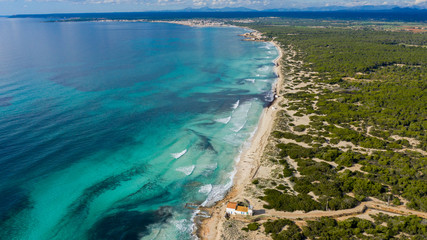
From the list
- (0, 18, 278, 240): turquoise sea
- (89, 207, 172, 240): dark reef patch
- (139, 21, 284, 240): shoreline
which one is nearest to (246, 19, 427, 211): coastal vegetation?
(139, 21, 284, 240): shoreline

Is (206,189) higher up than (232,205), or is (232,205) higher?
(232,205)

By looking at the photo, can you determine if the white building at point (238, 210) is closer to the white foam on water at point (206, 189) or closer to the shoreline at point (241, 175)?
the shoreline at point (241, 175)

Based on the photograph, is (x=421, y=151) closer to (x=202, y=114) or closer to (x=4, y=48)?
(x=202, y=114)

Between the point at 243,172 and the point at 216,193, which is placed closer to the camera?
the point at 216,193

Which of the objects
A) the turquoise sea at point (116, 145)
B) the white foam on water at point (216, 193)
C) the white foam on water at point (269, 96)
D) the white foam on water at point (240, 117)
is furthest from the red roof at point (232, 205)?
the white foam on water at point (269, 96)

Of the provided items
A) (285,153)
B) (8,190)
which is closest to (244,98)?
(285,153)

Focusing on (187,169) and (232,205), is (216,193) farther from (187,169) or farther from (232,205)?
(187,169)

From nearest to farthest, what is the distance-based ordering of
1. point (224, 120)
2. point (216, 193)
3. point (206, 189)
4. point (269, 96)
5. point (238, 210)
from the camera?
point (238, 210), point (216, 193), point (206, 189), point (224, 120), point (269, 96)

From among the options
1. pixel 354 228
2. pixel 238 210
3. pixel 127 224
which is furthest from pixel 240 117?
pixel 127 224
